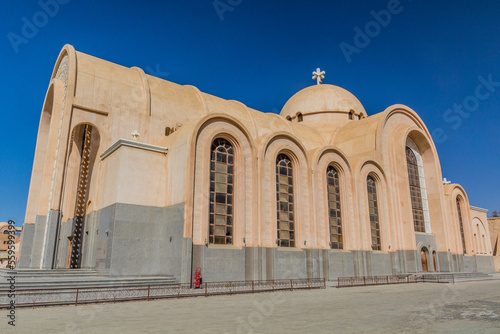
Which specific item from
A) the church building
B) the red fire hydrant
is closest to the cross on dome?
the church building

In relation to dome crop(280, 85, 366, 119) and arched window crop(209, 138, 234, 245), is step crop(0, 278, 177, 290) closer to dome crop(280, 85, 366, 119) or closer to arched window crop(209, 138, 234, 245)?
arched window crop(209, 138, 234, 245)

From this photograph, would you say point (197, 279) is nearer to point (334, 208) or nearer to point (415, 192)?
point (334, 208)

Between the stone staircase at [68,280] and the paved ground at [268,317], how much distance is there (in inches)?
119

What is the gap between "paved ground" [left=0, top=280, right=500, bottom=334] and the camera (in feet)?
27.0

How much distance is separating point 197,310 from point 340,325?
15.0 feet

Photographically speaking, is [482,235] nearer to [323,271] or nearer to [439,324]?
[323,271]

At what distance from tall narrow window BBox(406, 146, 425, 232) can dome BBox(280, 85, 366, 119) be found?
27.0 feet

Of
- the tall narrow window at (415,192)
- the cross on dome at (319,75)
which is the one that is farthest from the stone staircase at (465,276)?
the cross on dome at (319,75)

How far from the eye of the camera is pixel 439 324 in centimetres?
878

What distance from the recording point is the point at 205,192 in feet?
65.2

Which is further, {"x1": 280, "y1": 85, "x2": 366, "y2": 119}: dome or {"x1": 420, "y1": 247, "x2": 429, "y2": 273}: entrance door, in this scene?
{"x1": 280, "y1": 85, "x2": 366, "y2": 119}: dome

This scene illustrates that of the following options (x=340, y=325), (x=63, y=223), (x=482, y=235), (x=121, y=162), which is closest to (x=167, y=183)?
(x=121, y=162)

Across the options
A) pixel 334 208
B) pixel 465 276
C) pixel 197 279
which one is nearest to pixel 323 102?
pixel 334 208

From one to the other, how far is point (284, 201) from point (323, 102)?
61.1 feet
